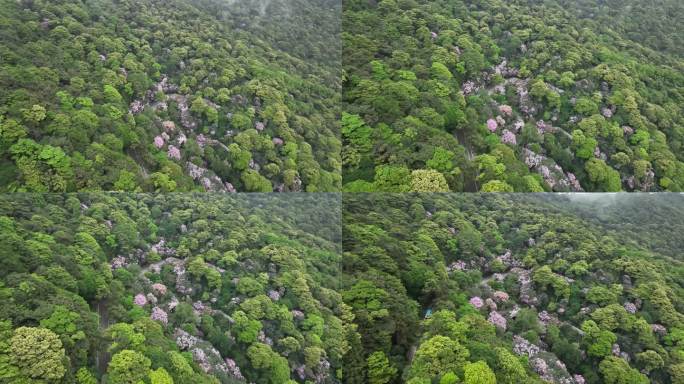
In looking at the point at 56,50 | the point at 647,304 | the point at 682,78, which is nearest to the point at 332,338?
the point at 647,304

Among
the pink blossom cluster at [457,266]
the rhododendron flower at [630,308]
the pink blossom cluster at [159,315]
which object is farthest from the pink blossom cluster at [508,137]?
the pink blossom cluster at [159,315]

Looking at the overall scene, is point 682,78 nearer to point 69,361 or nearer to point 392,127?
point 392,127

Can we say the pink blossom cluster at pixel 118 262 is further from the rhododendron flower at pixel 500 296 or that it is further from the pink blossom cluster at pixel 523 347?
the pink blossom cluster at pixel 523 347

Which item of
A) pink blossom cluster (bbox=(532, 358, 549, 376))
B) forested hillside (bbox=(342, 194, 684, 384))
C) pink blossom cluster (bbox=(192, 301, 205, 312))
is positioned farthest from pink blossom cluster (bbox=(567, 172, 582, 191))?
pink blossom cluster (bbox=(192, 301, 205, 312))

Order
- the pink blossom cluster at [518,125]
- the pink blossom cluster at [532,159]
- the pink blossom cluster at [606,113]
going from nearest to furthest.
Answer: the pink blossom cluster at [532,159], the pink blossom cluster at [518,125], the pink blossom cluster at [606,113]

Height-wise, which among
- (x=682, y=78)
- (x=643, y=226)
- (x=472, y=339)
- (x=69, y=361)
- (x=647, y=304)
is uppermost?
(x=682, y=78)

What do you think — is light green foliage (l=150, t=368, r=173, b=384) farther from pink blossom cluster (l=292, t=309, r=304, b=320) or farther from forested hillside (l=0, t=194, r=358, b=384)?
pink blossom cluster (l=292, t=309, r=304, b=320)
